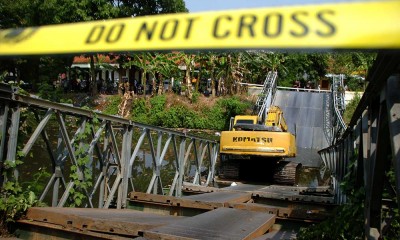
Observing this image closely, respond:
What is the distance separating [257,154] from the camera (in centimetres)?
1346

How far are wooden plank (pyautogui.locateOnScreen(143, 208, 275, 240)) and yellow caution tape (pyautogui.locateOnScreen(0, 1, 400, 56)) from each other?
2.10 m

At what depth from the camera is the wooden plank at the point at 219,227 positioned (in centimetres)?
333

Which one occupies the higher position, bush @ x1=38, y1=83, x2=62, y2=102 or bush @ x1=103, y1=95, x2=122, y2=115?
bush @ x1=103, y1=95, x2=122, y2=115

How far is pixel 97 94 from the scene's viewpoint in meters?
32.9

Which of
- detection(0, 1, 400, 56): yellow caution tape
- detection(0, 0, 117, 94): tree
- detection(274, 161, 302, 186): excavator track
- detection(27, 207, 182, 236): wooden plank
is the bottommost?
detection(27, 207, 182, 236): wooden plank

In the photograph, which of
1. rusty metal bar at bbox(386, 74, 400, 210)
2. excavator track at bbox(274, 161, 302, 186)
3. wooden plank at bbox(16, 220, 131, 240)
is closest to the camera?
rusty metal bar at bbox(386, 74, 400, 210)

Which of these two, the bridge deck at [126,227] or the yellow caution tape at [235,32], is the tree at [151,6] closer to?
the bridge deck at [126,227]

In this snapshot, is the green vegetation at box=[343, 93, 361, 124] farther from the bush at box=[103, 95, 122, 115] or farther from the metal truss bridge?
the metal truss bridge

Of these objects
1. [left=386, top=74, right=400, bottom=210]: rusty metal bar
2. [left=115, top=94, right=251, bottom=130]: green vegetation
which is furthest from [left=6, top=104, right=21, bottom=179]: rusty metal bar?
[left=115, top=94, right=251, bottom=130]: green vegetation

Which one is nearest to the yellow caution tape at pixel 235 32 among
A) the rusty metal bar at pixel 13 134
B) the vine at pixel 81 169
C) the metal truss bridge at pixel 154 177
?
the metal truss bridge at pixel 154 177

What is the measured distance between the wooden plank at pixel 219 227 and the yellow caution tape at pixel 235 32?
2102 mm

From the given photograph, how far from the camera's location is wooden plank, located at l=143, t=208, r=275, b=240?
3.33m

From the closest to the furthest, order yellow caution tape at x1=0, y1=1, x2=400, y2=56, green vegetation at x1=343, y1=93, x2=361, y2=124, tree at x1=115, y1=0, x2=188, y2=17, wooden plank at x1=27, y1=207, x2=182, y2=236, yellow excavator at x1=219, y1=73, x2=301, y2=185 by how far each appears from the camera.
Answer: yellow caution tape at x1=0, y1=1, x2=400, y2=56
wooden plank at x1=27, y1=207, x2=182, y2=236
yellow excavator at x1=219, y1=73, x2=301, y2=185
green vegetation at x1=343, y1=93, x2=361, y2=124
tree at x1=115, y1=0, x2=188, y2=17

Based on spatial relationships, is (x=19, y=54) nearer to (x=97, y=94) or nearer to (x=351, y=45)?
(x=351, y=45)
